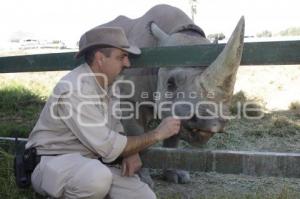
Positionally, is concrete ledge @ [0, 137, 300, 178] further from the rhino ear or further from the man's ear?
the rhino ear

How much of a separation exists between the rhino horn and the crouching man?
618 mm

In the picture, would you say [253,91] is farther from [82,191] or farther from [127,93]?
[82,191]

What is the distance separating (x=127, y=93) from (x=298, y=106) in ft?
17.1

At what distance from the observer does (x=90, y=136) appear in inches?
143

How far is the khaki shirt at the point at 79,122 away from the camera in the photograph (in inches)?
143

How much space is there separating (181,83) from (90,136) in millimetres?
1481

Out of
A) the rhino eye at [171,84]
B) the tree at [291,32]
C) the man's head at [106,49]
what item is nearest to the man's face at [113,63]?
the man's head at [106,49]

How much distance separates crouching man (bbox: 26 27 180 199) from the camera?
3.64m

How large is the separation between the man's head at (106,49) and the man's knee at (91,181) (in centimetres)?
70

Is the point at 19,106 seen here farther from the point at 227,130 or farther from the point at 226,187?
the point at 226,187

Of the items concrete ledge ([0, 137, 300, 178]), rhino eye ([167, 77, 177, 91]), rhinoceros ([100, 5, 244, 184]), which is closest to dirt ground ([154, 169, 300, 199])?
rhinoceros ([100, 5, 244, 184])

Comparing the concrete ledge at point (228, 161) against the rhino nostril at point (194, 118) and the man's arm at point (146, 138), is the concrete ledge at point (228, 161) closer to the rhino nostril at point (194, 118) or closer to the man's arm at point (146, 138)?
the rhino nostril at point (194, 118)

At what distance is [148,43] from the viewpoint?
6039 mm

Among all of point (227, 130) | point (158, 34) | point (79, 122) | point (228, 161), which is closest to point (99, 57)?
point (79, 122)
